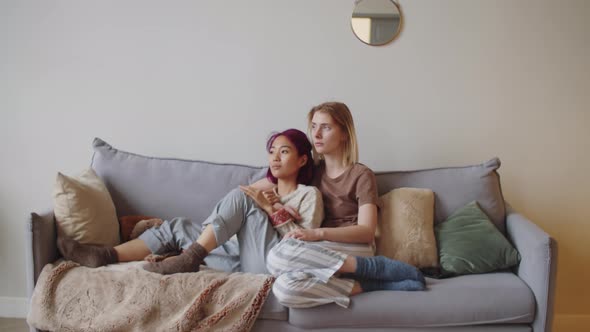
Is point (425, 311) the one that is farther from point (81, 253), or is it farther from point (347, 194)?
point (81, 253)

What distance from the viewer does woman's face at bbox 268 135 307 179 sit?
228cm

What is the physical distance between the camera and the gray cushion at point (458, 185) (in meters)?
2.33

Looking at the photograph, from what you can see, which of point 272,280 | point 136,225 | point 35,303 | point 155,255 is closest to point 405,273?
point 272,280

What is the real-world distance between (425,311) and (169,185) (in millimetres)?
1219

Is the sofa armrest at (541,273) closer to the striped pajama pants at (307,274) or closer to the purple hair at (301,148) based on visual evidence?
→ the striped pajama pants at (307,274)

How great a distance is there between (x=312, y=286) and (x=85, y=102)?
5.23 ft

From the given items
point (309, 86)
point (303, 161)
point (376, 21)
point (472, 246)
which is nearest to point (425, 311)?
point (472, 246)

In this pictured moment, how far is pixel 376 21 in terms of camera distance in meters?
2.58

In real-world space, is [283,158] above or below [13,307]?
above

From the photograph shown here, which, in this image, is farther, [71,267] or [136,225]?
[136,225]

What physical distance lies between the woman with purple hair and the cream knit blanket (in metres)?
0.12

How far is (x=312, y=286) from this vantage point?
6.08 feet

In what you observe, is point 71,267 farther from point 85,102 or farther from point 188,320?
point 85,102

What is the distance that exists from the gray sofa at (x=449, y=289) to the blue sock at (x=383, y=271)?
7cm
